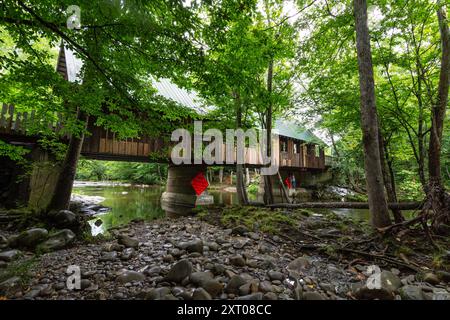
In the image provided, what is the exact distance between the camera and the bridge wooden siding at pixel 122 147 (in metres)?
5.07

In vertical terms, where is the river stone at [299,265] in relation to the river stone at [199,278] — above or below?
below

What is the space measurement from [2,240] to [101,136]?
4818 millimetres

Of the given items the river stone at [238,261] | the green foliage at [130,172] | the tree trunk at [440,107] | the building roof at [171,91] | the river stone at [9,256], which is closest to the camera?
the river stone at [238,261]

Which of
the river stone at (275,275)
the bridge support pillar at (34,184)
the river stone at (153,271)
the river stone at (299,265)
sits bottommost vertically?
the river stone at (299,265)

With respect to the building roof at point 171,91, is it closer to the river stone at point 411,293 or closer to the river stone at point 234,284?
the river stone at point 234,284

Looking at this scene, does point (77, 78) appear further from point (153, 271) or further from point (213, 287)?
point (213, 287)

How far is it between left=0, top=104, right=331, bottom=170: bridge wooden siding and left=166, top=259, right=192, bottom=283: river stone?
10.9 feet

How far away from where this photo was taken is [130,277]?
82.5 inches

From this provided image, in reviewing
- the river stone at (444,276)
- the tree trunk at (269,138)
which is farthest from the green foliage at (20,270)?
the tree trunk at (269,138)

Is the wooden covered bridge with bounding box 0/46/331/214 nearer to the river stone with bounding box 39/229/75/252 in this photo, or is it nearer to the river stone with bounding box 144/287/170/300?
the river stone with bounding box 39/229/75/252

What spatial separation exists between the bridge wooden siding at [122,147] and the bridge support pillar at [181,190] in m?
2.57

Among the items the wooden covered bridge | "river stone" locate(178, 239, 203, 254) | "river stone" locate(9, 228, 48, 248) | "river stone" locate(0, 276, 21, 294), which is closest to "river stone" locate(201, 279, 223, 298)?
"river stone" locate(178, 239, 203, 254)

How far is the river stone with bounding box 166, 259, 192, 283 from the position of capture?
2.04 meters

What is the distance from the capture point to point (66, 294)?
1.82m
